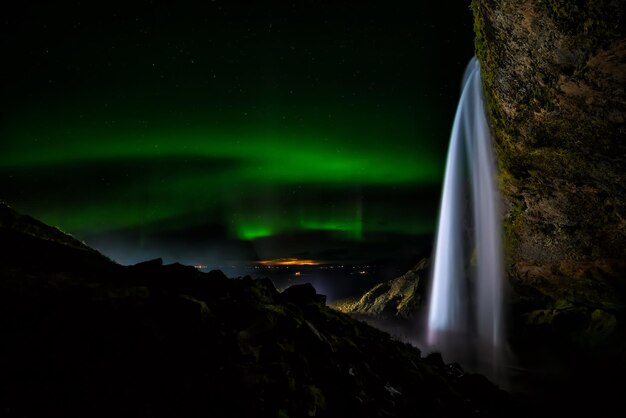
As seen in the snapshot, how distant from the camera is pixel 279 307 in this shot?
28.0ft

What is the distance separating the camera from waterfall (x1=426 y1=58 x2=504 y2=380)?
22.1 m

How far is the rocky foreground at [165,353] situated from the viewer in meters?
4.75

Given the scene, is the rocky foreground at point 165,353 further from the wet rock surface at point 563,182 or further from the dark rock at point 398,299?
the dark rock at point 398,299

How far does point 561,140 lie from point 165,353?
54.3 feet

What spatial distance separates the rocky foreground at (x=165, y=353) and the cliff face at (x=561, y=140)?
35.4 feet

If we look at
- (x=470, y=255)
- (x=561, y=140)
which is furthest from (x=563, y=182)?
(x=470, y=255)

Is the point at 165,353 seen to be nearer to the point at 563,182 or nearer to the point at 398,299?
the point at 563,182

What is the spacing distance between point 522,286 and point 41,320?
2551cm

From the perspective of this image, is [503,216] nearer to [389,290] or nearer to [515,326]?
[515,326]

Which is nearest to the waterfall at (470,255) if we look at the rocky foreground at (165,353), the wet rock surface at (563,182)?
the wet rock surface at (563,182)

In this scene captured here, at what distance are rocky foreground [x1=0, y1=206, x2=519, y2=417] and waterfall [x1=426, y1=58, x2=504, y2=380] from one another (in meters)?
12.8

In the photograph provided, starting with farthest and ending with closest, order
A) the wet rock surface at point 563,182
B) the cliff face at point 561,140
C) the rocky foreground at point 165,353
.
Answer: the wet rock surface at point 563,182
the cliff face at point 561,140
the rocky foreground at point 165,353

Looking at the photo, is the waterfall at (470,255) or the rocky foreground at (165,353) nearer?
the rocky foreground at (165,353)

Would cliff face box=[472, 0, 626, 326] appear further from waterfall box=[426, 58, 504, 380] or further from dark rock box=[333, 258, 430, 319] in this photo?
dark rock box=[333, 258, 430, 319]
